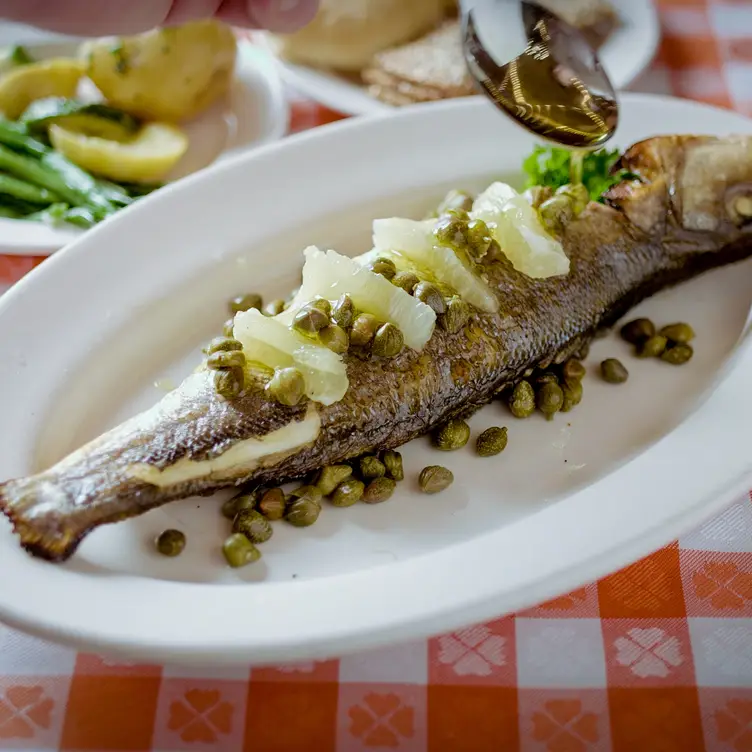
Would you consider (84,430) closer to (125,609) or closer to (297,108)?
(125,609)

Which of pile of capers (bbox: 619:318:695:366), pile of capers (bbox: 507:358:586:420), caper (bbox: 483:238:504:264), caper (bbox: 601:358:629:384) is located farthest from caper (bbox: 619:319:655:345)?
caper (bbox: 483:238:504:264)

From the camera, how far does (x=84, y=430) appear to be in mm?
2670

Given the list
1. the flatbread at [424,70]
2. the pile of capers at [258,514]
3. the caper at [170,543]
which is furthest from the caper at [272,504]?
the flatbread at [424,70]

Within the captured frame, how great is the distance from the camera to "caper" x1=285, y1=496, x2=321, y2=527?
7.88ft

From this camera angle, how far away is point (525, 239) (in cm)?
275

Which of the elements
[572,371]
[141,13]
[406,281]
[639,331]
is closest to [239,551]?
[406,281]

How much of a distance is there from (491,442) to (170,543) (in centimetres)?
102

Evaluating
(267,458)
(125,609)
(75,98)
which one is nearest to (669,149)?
(267,458)

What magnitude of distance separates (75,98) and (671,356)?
3050 mm

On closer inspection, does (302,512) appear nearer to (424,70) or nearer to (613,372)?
(613,372)

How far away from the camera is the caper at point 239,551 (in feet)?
7.55

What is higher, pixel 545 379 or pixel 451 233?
pixel 451 233

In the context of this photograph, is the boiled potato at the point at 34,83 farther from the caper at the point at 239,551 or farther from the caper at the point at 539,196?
the caper at the point at 239,551

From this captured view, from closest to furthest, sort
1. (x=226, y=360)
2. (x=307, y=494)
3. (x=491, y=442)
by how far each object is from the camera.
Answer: (x=226, y=360) < (x=307, y=494) < (x=491, y=442)
